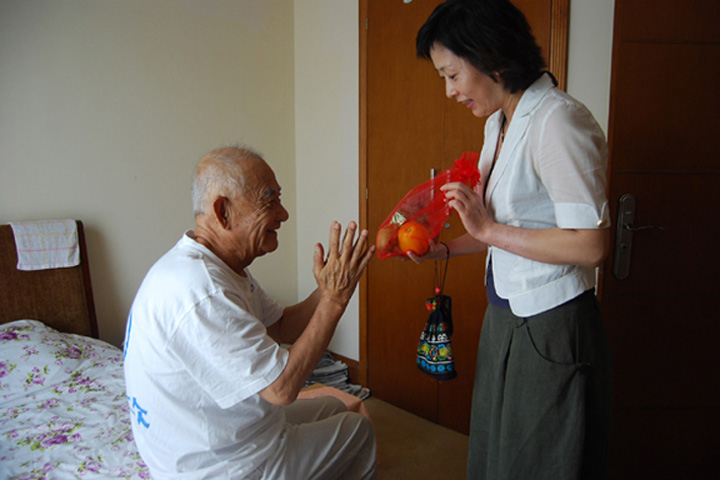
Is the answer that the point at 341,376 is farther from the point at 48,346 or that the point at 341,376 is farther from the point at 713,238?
the point at 713,238

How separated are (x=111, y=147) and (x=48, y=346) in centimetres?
112

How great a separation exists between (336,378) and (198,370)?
215cm

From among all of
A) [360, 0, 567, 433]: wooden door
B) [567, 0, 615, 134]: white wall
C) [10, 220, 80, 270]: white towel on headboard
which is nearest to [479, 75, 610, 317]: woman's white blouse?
[567, 0, 615, 134]: white wall

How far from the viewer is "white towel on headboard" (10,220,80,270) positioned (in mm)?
2248

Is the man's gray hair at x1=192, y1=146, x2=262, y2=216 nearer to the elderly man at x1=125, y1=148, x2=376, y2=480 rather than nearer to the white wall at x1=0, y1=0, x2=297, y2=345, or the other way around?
the elderly man at x1=125, y1=148, x2=376, y2=480

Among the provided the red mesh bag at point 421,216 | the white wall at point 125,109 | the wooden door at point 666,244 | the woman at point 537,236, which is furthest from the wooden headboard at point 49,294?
the wooden door at point 666,244

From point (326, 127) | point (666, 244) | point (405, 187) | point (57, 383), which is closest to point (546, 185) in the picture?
point (666, 244)

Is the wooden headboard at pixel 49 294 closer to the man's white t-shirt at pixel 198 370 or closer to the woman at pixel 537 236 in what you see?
the man's white t-shirt at pixel 198 370

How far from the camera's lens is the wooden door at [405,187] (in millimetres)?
2502

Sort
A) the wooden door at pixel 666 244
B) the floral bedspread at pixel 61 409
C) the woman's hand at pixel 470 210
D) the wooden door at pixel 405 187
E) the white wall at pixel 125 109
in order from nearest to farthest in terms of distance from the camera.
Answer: the woman's hand at pixel 470 210 → the floral bedspread at pixel 61 409 → the wooden door at pixel 666 244 → the white wall at pixel 125 109 → the wooden door at pixel 405 187

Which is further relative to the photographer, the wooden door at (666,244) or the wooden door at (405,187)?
the wooden door at (405,187)

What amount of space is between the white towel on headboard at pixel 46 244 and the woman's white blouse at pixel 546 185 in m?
2.17

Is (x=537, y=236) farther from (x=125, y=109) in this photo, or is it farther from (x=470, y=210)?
(x=125, y=109)

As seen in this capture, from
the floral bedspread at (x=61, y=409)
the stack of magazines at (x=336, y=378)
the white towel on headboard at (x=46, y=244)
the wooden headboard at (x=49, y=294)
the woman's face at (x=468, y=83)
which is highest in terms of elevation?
the woman's face at (x=468, y=83)
